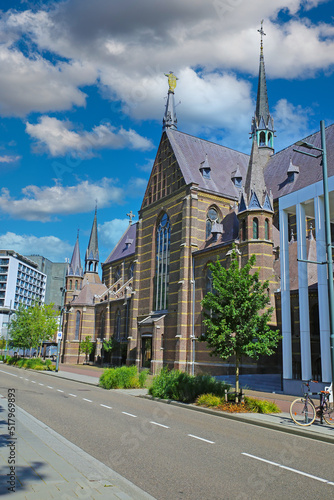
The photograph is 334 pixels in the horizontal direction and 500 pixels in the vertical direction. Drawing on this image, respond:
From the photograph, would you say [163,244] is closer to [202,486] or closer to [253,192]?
[253,192]

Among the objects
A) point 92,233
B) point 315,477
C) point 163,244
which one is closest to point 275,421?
point 315,477

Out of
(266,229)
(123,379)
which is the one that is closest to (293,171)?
(266,229)

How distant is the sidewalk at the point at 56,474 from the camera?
505 centimetres

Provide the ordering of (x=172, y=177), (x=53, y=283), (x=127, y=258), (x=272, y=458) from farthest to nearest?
(x=53, y=283), (x=127, y=258), (x=172, y=177), (x=272, y=458)

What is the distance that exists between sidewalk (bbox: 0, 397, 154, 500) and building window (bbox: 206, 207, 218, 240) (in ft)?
98.8

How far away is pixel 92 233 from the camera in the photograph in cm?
7231

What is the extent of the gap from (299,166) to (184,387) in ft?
81.2

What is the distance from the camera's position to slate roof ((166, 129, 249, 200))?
38906mm

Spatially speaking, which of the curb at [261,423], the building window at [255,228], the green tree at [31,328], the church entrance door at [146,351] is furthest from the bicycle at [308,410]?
the green tree at [31,328]

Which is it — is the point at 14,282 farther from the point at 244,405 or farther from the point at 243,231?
the point at 244,405

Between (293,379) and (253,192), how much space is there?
1472cm

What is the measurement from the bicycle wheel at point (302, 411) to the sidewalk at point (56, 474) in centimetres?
670

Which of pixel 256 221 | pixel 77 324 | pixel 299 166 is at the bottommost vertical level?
pixel 77 324

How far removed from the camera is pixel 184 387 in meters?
16.0
